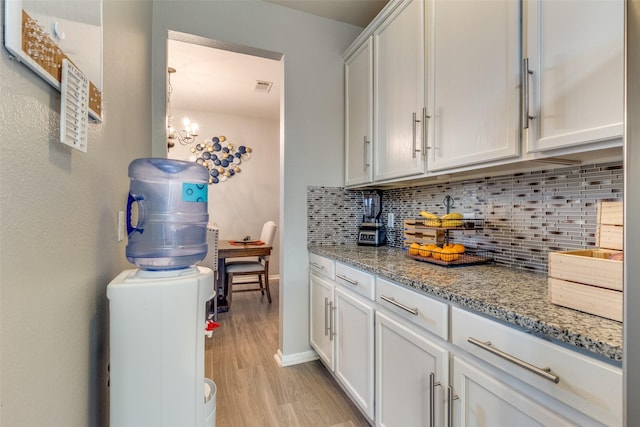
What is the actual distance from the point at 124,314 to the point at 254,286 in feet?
12.4

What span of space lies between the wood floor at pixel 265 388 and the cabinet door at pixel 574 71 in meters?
1.67

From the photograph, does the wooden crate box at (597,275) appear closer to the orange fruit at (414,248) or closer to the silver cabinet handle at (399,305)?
the silver cabinet handle at (399,305)

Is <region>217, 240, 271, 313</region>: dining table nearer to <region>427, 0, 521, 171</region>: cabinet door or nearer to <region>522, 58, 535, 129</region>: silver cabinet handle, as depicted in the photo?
<region>427, 0, 521, 171</region>: cabinet door

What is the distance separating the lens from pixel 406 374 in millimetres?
1242

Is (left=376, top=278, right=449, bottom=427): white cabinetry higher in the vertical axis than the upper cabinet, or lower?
lower

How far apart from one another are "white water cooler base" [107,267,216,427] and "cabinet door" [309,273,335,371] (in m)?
1.11

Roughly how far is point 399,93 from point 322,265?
1.21 m

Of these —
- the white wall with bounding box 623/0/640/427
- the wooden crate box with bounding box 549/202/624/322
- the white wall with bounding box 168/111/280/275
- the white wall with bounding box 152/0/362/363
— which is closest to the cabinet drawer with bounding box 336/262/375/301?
the white wall with bounding box 152/0/362/363

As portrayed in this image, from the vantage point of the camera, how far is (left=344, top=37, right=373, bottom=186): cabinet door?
2.09 m

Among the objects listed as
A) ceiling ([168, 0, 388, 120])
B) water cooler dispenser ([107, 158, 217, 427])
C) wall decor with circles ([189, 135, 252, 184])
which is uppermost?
ceiling ([168, 0, 388, 120])

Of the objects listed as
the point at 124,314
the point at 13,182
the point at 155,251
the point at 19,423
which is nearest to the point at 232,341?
the point at 155,251

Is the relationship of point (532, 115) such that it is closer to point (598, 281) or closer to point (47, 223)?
point (598, 281)

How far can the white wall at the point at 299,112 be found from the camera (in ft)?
7.18

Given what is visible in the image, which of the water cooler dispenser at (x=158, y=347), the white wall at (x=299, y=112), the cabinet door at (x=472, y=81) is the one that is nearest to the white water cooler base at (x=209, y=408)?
the water cooler dispenser at (x=158, y=347)
